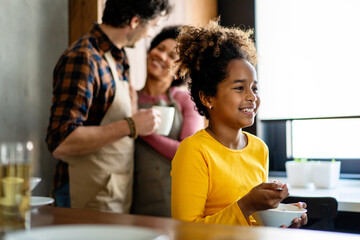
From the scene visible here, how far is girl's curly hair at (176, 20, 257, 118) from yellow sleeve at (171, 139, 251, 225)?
0.26 metres

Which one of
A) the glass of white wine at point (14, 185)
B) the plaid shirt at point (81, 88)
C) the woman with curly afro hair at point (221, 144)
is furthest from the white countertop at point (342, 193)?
the glass of white wine at point (14, 185)

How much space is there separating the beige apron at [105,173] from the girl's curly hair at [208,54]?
0.98 ft

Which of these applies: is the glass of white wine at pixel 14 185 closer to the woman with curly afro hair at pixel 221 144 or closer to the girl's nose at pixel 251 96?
the woman with curly afro hair at pixel 221 144

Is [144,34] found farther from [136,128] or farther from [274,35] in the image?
[274,35]

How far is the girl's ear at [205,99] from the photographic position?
4.58 ft

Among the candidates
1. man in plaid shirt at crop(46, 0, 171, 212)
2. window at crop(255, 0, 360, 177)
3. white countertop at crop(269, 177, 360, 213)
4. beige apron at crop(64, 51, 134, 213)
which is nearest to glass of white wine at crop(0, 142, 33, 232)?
man in plaid shirt at crop(46, 0, 171, 212)

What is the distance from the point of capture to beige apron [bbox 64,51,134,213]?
1.57 m

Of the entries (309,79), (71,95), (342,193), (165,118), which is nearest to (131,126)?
(165,118)

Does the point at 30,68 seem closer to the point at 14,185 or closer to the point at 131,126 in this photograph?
the point at 131,126

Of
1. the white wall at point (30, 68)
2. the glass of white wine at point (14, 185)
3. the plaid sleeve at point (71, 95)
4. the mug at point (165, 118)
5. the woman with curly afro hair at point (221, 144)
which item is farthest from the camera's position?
the white wall at point (30, 68)

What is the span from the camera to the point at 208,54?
1427mm

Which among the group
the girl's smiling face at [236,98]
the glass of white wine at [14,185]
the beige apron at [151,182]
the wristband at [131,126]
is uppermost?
the girl's smiling face at [236,98]

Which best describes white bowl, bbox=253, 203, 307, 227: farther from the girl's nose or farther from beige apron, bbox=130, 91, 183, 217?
beige apron, bbox=130, 91, 183, 217

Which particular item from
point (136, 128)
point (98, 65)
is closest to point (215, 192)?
point (136, 128)
